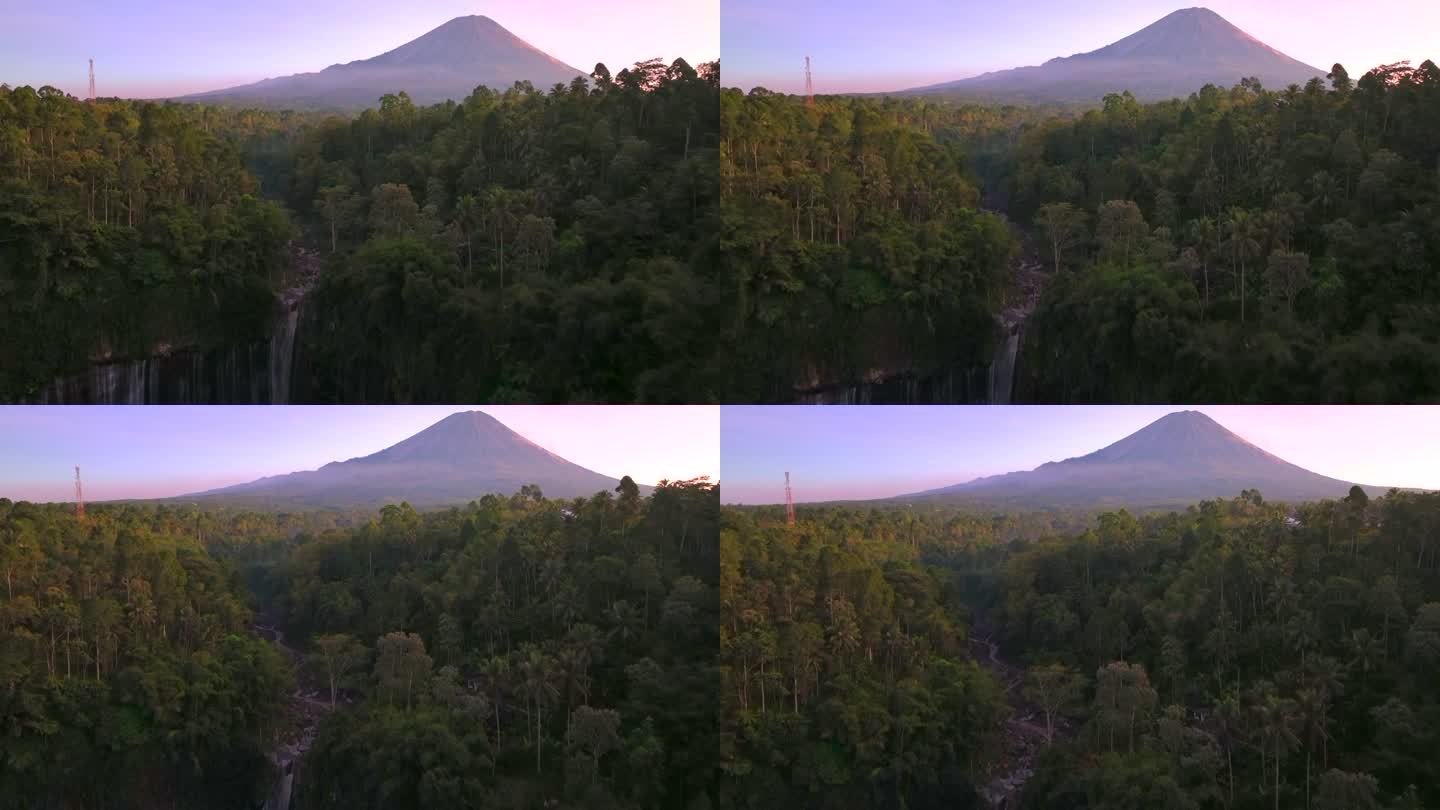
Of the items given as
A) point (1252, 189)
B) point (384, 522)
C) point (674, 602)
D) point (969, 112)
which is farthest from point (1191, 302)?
point (384, 522)

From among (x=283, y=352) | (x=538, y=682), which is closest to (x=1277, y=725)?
(x=538, y=682)

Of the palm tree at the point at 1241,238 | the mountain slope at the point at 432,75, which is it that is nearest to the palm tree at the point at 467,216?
the mountain slope at the point at 432,75

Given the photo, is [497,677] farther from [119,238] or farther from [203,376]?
[119,238]

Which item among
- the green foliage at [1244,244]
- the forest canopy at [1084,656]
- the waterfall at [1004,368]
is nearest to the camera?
the green foliage at [1244,244]

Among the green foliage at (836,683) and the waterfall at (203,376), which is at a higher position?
the waterfall at (203,376)

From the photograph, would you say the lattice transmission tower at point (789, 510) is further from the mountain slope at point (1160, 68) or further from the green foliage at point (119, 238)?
the green foliage at point (119, 238)

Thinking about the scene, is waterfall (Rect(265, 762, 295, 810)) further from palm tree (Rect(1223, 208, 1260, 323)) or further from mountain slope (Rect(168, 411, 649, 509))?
palm tree (Rect(1223, 208, 1260, 323))

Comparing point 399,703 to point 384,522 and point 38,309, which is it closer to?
Answer: point 384,522
